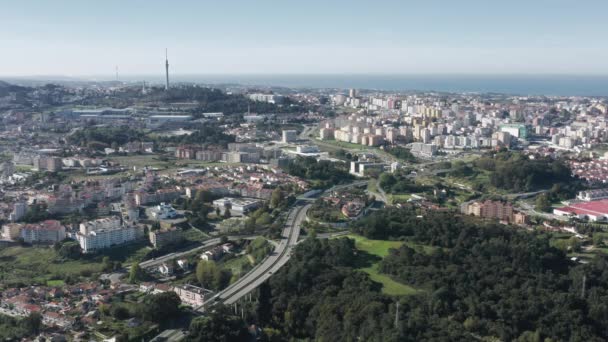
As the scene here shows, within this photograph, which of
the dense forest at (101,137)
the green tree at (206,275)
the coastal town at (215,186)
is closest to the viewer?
the green tree at (206,275)

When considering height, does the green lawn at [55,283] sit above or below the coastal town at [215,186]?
below

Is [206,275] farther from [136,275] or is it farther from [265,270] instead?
[136,275]

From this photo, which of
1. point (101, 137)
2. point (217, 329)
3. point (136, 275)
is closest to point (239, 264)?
point (136, 275)

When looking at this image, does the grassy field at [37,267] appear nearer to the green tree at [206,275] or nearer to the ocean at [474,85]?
the green tree at [206,275]

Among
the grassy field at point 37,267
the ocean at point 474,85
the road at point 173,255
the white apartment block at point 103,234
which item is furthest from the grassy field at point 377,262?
the ocean at point 474,85

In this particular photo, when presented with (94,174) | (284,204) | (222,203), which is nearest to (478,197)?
(284,204)
